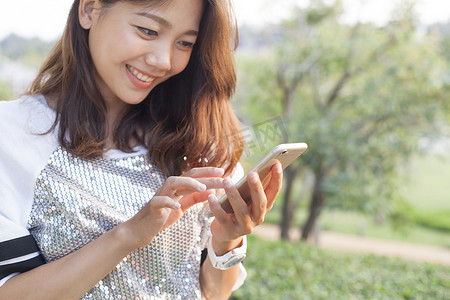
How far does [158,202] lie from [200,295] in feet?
1.48

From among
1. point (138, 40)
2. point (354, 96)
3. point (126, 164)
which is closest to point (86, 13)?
point (138, 40)

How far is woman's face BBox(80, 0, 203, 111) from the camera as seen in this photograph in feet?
3.92

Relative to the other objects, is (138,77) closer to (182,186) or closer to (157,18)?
(157,18)

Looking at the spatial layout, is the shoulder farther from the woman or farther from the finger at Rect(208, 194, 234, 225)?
the finger at Rect(208, 194, 234, 225)

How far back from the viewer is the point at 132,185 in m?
1.29

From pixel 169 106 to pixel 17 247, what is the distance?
0.62 metres

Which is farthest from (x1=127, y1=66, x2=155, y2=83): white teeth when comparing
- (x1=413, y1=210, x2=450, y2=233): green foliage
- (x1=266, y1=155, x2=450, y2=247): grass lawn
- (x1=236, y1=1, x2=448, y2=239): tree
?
(x1=413, y1=210, x2=450, y2=233): green foliage

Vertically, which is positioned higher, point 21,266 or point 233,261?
point 21,266

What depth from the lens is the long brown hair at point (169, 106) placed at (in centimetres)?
129

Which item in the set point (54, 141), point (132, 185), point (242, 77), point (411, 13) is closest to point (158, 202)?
point (132, 185)

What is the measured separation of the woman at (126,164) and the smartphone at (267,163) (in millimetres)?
21

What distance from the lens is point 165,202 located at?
102cm


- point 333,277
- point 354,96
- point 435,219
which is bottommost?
point 435,219

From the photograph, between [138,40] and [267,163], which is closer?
[267,163]
